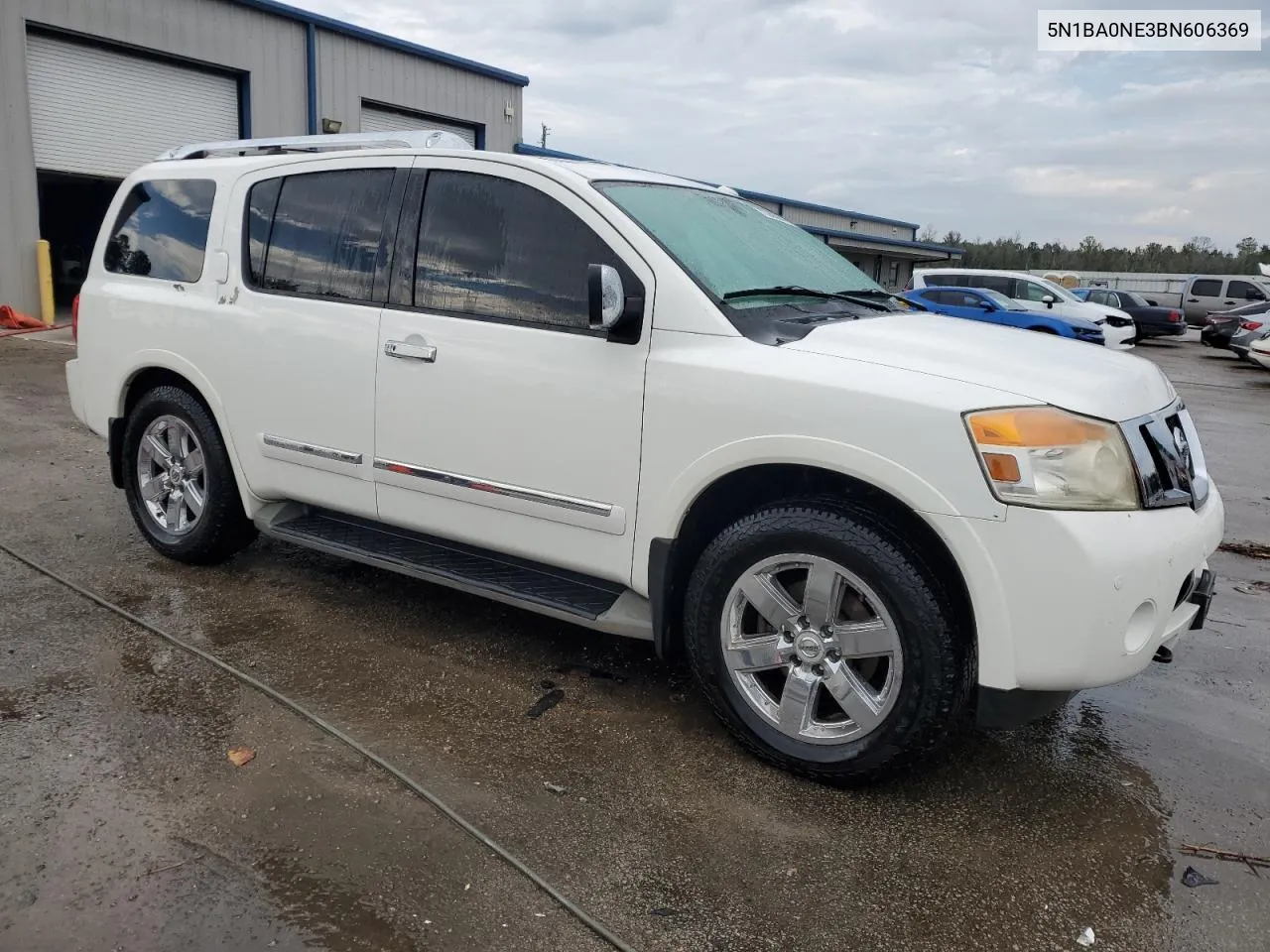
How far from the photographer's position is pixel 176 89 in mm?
16250

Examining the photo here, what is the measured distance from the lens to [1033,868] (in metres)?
2.69

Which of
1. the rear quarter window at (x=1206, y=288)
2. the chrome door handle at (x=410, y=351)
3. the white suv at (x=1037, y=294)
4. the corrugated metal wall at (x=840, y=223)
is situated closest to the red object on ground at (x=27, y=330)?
the chrome door handle at (x=410, y=351)

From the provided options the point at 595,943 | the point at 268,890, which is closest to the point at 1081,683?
the point at 595,943

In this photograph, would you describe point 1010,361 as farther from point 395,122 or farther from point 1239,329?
point 1239,329

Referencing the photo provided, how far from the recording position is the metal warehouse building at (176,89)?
1434 centimetres

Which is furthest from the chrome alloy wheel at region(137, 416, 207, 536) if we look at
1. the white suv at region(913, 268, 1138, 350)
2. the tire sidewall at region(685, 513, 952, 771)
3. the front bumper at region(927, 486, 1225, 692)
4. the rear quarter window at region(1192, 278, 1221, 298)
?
the rear quarter window at region(1192, 278, 1221, 298)

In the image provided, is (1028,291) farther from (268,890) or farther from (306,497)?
(268,890)

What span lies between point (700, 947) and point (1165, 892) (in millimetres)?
1275

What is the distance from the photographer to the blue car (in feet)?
60.9

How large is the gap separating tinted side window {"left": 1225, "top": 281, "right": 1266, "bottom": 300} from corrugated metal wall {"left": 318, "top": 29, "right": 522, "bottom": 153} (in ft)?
74.3

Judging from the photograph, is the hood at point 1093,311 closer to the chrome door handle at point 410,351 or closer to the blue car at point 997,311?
the blue car at point 997,311

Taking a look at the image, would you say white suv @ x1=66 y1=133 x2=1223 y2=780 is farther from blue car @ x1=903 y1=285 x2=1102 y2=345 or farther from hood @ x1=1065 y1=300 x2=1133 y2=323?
hood @ x1=1065 y1=300 x2=1133 y2=323

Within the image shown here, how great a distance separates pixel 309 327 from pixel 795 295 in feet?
6.48

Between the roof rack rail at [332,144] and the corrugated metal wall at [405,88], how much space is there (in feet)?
46.7
